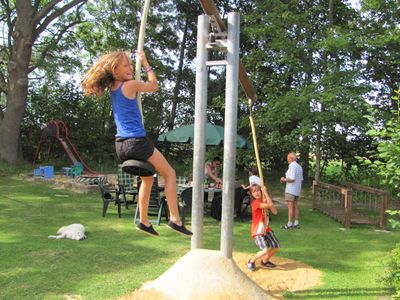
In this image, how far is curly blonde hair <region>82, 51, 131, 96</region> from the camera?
138 inches

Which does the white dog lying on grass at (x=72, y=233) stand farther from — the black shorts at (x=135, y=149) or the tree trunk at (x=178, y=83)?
the tree trunk at (x=178, y=83)

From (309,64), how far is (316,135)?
2.19m

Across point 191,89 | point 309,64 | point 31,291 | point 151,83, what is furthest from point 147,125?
point 151,83

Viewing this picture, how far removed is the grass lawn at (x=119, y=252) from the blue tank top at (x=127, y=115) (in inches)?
96.9

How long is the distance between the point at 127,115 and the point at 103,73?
1.20 ft

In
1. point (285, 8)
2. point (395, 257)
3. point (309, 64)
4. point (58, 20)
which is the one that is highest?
point (58, 20)

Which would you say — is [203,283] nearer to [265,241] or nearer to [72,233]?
[265,241]

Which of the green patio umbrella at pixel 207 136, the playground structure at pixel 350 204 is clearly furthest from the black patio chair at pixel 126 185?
the playground structure at pixel 350 204

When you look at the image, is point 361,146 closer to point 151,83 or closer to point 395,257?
point 395,257

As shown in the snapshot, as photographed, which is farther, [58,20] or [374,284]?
[58,20]

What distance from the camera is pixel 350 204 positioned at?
31.8 ft

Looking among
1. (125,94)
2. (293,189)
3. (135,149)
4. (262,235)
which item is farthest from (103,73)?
(293,189)

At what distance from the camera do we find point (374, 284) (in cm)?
597

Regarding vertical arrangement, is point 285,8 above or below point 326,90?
above
